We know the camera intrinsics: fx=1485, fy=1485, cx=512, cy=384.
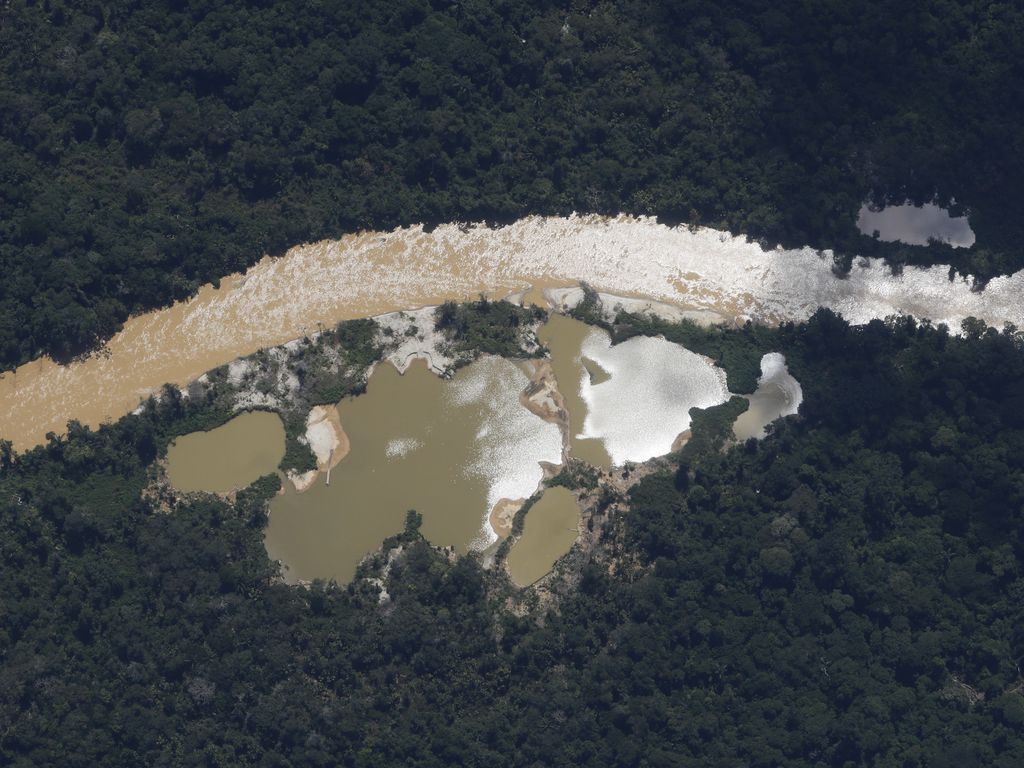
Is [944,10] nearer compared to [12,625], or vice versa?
[12,625]

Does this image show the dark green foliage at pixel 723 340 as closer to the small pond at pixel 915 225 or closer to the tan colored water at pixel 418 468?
the tan colored water at pixel 418 468

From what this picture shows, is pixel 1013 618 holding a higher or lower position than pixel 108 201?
lower

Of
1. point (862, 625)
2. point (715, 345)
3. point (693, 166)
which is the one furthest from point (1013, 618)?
point (693, 166)

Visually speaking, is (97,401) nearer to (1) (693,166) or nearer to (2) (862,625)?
(1) (693,166)

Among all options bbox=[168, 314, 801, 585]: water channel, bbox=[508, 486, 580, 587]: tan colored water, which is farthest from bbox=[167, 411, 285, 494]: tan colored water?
bbox=[508, 486, 580, 587]: tan colored water

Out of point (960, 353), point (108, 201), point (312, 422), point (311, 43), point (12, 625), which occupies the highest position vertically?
point (311, 43)

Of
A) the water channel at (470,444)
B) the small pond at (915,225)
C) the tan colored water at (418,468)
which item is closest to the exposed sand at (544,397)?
the water channel at (470,444)

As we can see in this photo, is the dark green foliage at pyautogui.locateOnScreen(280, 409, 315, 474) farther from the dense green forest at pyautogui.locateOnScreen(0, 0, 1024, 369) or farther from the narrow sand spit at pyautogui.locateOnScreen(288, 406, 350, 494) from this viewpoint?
the dense green forest at pyautogui.locateOnScreen(0, 0, 1024, 369)
